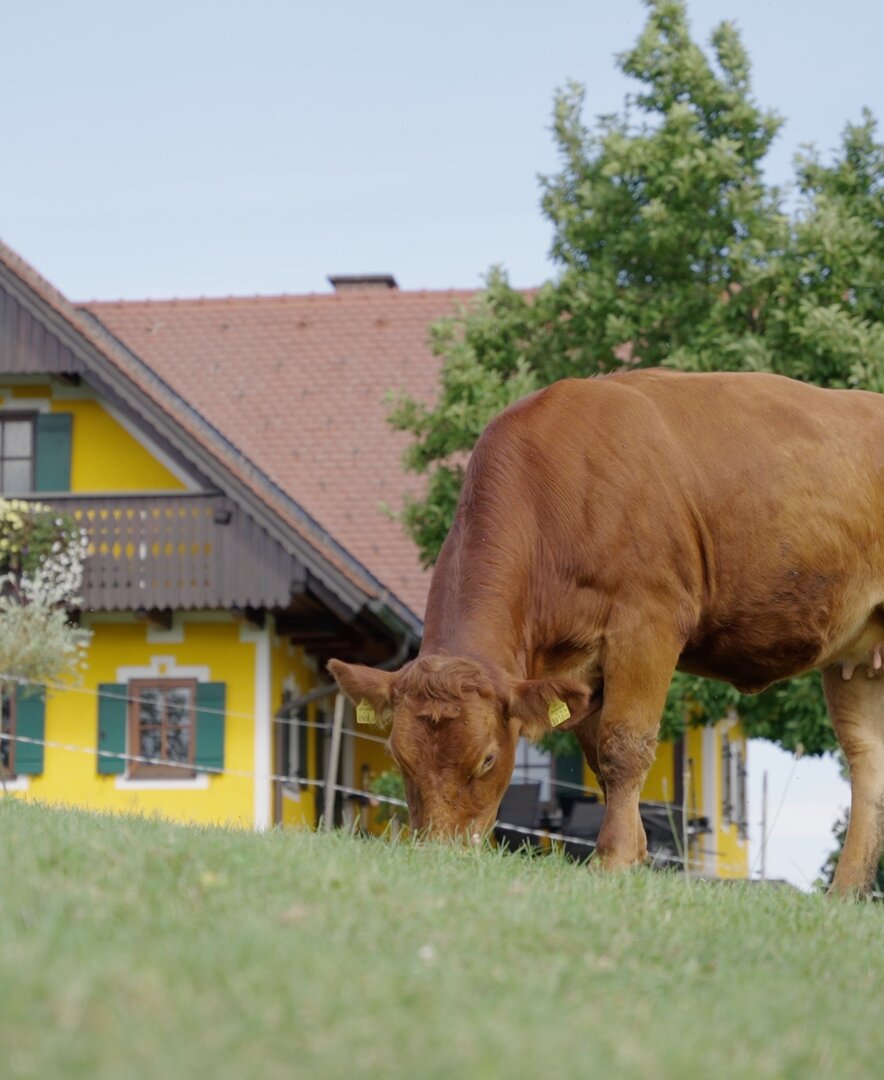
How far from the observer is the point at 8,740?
23.5m

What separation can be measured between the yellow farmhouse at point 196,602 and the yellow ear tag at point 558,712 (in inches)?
543

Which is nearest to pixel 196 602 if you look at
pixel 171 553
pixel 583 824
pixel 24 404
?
pixel 171 553

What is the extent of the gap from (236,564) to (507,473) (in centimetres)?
1495

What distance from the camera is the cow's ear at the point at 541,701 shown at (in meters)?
7.41

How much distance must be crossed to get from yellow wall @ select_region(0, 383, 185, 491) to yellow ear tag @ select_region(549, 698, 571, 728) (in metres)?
16.7

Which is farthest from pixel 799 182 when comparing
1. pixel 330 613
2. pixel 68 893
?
pixel 68 893

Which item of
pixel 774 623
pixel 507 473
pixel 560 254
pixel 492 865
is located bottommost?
pixel 492 865

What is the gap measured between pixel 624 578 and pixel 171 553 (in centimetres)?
1578

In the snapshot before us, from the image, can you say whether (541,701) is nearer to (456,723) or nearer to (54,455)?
(456,723)

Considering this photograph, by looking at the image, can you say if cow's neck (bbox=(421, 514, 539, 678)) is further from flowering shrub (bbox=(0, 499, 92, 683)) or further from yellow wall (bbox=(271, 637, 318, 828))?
yellow wall (bbox=(271, 637, 318, 828))

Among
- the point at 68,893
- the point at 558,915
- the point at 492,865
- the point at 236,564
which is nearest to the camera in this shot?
the point at 68,893

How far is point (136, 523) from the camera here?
23219mm

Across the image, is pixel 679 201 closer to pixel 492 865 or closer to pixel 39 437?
pixel 39 437

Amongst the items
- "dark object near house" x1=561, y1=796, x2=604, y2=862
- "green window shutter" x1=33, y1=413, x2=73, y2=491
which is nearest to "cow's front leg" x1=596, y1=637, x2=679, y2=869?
"dark object near house" x1=561, y1=796, x2=604, y2=862
